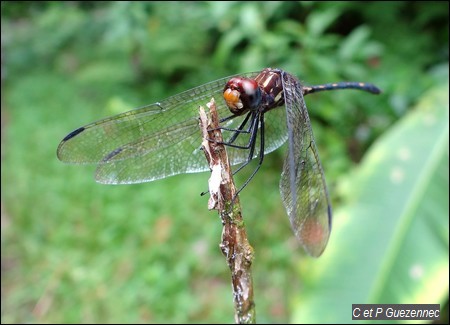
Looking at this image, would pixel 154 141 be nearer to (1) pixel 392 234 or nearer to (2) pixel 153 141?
(2) pixel 153 141

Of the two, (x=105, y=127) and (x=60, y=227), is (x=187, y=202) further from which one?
(x=105, y=127)

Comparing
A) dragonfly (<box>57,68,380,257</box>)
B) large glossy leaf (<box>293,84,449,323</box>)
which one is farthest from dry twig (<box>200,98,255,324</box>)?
large glossy leaf (<box>293,84,449,323</box>)

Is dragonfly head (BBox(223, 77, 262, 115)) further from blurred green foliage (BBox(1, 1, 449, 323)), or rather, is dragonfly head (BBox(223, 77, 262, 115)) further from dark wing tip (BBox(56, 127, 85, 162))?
blurred green foliage (BBox(1, 1, 449, 323))

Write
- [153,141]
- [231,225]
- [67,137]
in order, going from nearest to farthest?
1. [231,225]
2. [67,137]
3. [153,141]

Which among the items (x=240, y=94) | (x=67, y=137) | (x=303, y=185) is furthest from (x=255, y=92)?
(x=67, y=137)

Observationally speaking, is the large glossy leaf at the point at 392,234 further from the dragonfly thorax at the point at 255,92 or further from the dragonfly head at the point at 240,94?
the dragonfly head at the point at 240,94

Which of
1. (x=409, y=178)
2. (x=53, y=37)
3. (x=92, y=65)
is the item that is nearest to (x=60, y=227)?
(x=409, y=178)

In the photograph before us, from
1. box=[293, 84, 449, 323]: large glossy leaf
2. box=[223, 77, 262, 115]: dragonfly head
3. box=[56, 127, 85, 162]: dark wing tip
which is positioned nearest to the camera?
box=[223, 77, 262, 115]: dragonfly head
